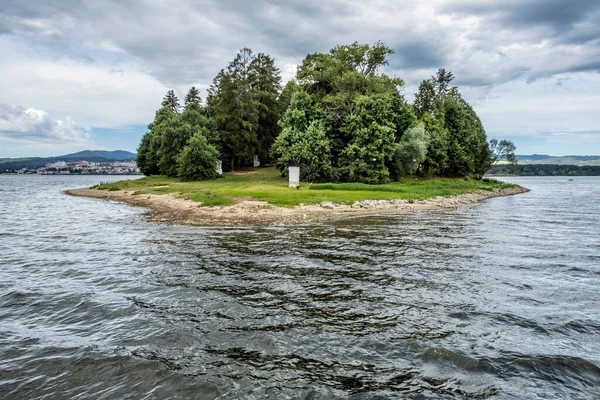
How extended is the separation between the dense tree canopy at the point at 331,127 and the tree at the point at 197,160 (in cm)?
16

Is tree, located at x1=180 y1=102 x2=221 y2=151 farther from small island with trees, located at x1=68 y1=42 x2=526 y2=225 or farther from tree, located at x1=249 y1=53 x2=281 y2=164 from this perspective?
tree, located at x1=249 y1=53 x2=281 y2=164

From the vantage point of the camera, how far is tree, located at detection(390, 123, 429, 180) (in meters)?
49.5

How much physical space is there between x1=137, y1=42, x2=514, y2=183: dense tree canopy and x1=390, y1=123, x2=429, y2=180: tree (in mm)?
146

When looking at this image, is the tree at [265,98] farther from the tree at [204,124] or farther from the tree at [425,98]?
the tree at [425,98]

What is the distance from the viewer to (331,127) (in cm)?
4862

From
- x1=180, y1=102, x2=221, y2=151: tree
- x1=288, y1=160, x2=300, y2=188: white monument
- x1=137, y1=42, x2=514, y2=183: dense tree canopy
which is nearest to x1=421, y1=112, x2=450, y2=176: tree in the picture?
x1=137, y1=42, x2=514, y2=183: dense tree canopy

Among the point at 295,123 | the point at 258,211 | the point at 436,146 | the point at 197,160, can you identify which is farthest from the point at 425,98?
the point at 258,211

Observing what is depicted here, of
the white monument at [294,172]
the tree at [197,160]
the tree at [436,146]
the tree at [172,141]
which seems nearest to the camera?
the white monument at [294,172]

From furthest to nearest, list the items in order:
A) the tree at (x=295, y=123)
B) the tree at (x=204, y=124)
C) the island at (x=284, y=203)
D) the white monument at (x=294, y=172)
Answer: the tree at (x=204, y=124) < the tree at (x=295, y=123) < the white monument at (x=294, y=172) < the island at (x=284, y=203)

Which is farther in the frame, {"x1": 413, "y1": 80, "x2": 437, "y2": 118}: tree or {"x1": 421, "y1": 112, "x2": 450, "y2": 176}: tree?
{"x1": 413, "y1": 80, "x2": 437, "y2": 118}: tree

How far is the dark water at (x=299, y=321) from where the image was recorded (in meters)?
5.97

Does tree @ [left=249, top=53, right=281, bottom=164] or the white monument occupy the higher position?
tree @ [left=249, top=53, right=281, bottom=164]

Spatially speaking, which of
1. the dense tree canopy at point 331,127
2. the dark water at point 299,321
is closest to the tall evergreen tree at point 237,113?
the dense tree canopy at point 331,127

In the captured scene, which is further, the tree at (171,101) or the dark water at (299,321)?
the tree at (171,101)
